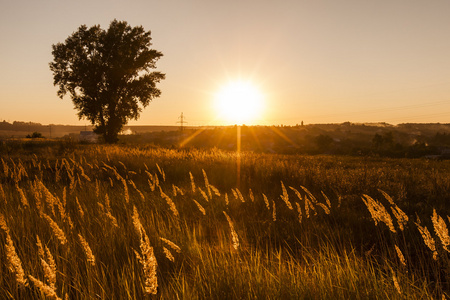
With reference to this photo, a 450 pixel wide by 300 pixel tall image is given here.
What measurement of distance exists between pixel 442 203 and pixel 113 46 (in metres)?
31.9

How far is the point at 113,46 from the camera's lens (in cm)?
3153

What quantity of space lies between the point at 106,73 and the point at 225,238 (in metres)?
31.6

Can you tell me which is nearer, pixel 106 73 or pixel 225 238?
pixel 225 238

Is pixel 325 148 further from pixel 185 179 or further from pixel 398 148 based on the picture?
pixel 185 179

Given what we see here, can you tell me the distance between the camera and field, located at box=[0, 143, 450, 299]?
2242 mm

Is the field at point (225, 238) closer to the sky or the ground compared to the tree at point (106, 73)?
closer to the ground

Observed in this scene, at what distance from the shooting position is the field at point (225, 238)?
224 centimetres

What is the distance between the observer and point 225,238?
3330 mm

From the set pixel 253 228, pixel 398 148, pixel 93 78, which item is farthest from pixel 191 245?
pixel 398 148

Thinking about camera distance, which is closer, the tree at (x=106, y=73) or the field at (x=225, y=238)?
the field at (x=225, y=238)

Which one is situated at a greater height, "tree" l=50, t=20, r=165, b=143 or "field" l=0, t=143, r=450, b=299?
"tree" l=50, t=20, r=165, b=143

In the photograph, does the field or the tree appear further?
the tree

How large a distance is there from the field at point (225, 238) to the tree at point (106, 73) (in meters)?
21.8

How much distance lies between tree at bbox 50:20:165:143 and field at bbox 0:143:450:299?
21.8 m
